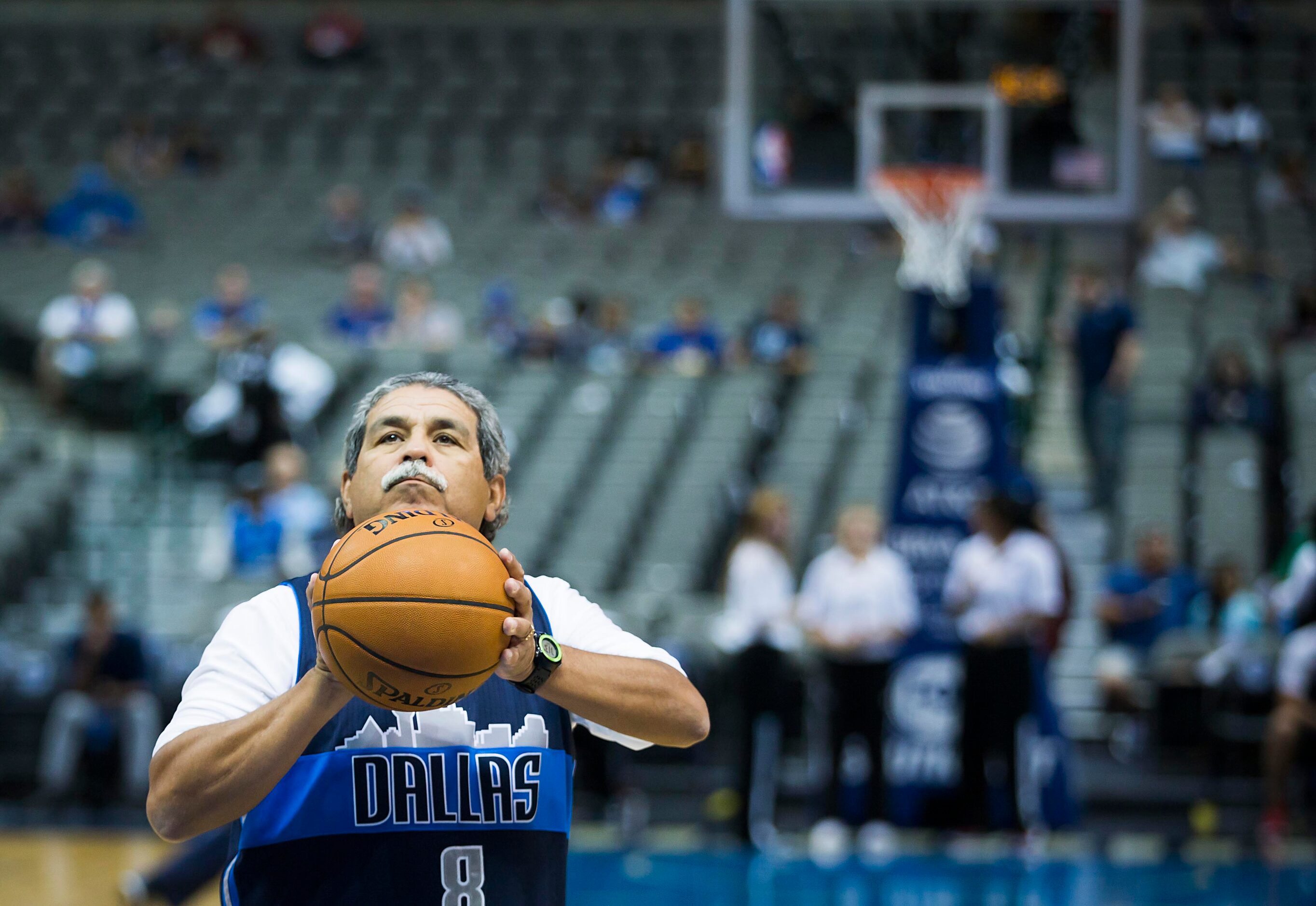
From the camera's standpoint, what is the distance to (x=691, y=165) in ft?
52.7

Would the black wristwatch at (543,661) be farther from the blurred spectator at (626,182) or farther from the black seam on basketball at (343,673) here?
the blurred spectator at (626,182)

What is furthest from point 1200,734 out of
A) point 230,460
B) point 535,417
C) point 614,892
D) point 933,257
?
point 230,460

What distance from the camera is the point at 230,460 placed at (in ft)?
34.5

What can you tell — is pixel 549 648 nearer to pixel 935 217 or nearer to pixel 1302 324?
pixel 935 217

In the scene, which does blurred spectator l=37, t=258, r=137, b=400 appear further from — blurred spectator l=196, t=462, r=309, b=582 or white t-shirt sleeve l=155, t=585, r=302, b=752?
white t-shirt sleeve l=155, t=585, r=302, b=752

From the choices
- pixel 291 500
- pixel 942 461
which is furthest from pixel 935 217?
pixel 291 500

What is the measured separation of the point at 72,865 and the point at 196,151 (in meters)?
10.9

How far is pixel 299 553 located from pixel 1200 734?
509 centimetres

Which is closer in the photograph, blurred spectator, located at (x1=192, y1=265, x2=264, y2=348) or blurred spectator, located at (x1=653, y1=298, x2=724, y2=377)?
blurred spectator, located at (x1=192, y1=265, x2=264, y2=348)

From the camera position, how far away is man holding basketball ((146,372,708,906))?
1.98 metres

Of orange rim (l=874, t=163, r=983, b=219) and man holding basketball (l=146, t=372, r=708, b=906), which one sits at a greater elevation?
orange rim (l=874, t=163, r=983, b=219)

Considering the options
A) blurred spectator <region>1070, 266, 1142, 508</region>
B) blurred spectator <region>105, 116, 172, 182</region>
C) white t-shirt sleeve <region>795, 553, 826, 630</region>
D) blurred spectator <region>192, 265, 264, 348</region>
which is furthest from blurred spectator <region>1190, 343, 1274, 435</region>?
blurred spectator <region>105, 116, 172, 182</region>

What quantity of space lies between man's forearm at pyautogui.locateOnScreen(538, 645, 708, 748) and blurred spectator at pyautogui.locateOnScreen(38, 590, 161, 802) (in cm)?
709

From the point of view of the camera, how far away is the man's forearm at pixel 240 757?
74.5 inches
